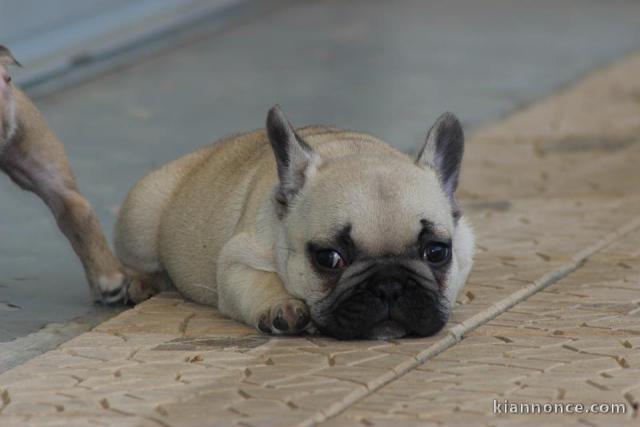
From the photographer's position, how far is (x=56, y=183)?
21.2ft

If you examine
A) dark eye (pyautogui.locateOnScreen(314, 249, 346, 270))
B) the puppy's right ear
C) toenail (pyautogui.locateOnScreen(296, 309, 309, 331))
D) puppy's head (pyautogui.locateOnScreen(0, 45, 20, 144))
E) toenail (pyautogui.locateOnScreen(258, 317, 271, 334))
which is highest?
puppy's head (pyautogui.locateOnScreen(0, 45, 20, 144))

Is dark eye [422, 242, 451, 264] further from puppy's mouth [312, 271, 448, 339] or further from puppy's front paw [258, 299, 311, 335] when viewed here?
puppy's front paw [258, 299, 311, 335]

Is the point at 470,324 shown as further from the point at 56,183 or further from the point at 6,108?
the point at 6,108

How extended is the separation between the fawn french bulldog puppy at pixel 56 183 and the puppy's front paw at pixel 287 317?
102cm

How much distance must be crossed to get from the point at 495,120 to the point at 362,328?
5435mm

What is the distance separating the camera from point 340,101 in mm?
11375

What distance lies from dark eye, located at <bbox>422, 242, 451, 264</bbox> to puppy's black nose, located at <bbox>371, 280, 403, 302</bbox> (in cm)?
21

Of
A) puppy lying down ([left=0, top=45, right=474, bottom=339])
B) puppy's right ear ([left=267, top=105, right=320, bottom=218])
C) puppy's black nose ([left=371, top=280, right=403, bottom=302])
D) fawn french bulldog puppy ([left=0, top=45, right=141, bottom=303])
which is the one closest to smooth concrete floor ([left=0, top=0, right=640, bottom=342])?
fawn french bulldog puppy ([left=0, top=45, right=141, bottom=303])

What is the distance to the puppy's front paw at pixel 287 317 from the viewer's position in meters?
5.70

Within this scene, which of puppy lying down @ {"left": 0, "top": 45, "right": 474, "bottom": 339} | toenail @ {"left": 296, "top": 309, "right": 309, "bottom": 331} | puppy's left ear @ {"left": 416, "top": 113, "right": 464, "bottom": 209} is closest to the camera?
puppy lying down @ {"left": 0, "top": 45, "right": 474, "bottom": 339}

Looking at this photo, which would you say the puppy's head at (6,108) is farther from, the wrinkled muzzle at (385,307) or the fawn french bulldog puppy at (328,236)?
the wrinkled muzzle at (385,307)

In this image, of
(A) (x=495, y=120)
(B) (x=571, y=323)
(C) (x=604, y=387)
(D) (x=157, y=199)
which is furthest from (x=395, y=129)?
(C) (x=604, y=387)

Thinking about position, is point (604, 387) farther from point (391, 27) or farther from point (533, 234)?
point (391, 27)

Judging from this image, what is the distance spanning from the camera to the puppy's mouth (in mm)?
5453
